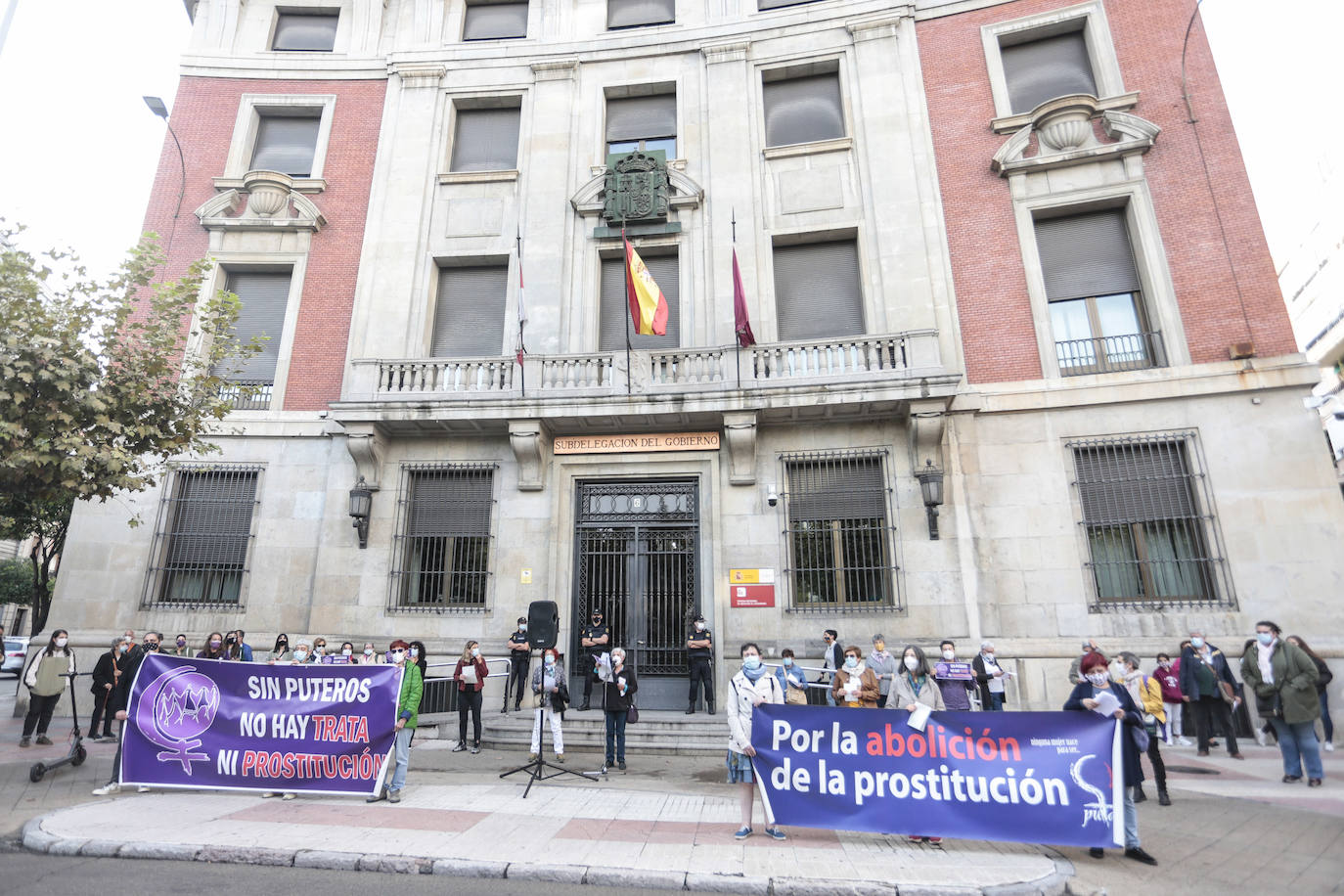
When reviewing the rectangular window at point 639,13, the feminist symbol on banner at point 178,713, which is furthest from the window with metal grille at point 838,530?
the rectangular window at point 639,13

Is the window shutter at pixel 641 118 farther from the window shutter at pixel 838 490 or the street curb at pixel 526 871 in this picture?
the street curb at pixel 526 871

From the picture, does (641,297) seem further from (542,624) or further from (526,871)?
(526,871)

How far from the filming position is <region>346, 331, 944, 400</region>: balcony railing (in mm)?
12797

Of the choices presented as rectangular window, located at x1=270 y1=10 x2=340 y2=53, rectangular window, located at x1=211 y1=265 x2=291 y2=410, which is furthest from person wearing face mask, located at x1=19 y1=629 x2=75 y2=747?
rectangular window, located at x1=270 y1=10 x2=340 y2=53

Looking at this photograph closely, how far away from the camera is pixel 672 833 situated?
21.1 feet

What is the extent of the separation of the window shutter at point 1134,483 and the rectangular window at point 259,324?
1709 centimetres

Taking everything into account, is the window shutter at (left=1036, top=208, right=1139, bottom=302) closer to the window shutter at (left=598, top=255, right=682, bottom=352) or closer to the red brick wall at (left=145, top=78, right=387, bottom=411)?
the window shutter at (left=598, top=255, right=682, bottom=352)

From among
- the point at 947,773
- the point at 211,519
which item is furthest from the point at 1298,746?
the point at 211,519

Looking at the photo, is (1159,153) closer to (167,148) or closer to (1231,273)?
(1231,273)

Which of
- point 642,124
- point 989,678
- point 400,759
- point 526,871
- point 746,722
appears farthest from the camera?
point 642,124

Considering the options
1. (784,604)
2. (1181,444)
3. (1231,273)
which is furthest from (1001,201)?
(784,604)

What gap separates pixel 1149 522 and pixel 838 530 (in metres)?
5.44

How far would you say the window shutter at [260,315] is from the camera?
615 inches

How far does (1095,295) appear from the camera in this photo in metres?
13.7
